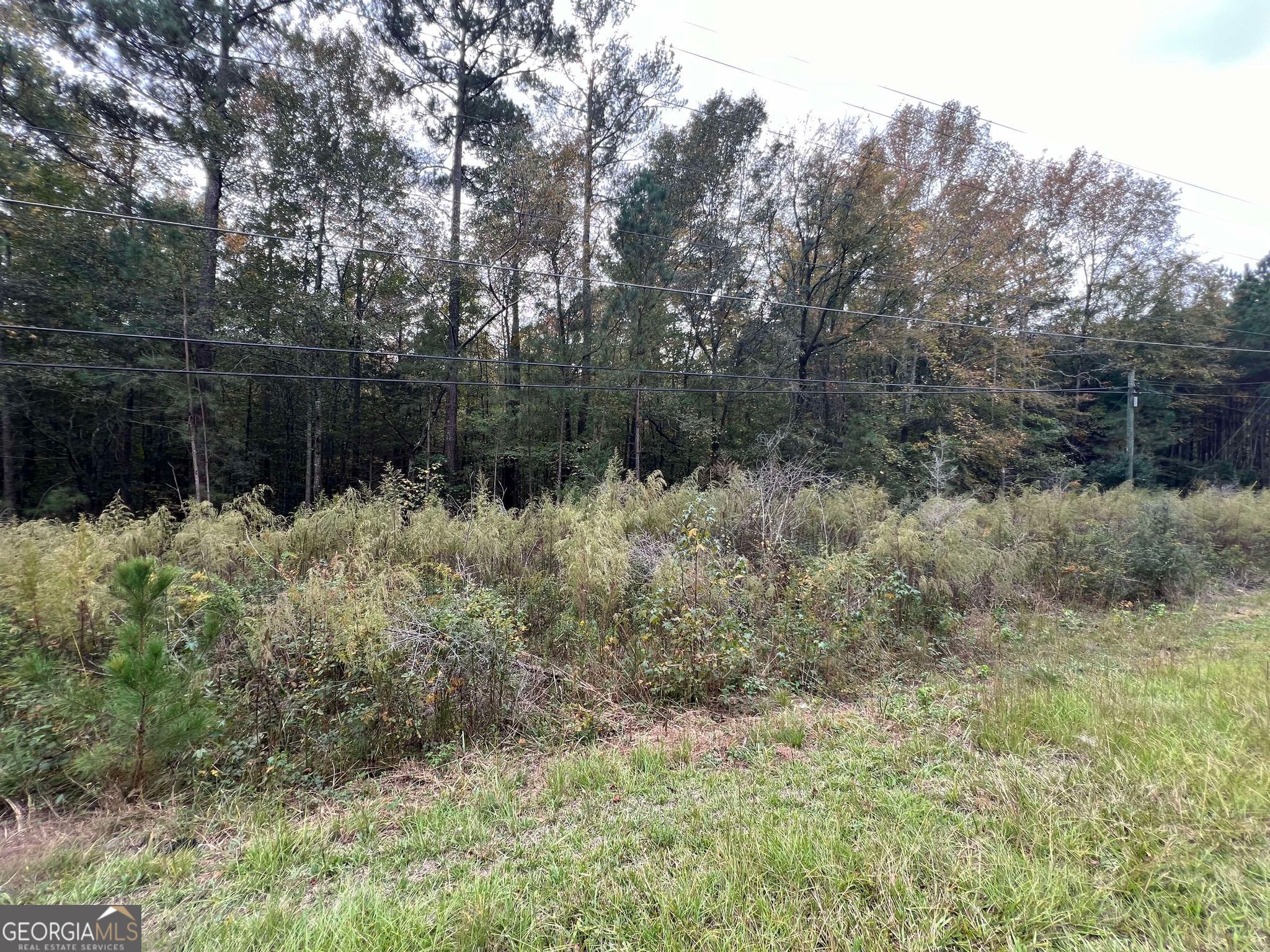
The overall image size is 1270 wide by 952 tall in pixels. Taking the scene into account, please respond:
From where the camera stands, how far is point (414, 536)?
229 inches

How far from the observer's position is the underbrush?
274 centimetres

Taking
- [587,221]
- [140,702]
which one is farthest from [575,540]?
[587,221]

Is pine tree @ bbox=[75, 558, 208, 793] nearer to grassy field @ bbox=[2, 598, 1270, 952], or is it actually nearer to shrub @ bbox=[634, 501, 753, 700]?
grassy field @ bbox=[2, 598, 1270, 952]

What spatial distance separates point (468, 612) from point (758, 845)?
264cm

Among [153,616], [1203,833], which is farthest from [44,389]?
[1203,833]

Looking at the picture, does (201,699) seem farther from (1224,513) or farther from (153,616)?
(1224,513)

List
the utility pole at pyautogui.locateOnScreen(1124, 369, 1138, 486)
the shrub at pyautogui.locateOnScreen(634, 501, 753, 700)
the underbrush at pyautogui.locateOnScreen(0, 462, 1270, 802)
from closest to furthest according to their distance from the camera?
the underbrush at pyautogui.locateOnScreen(0, 462, 1270, 802) < the shrub at pyautogui.locateOnScreen(634, 501, 753, 700) < the utility pole at pyautogui.locateOnScreen(1124, 369, 1138, 486)

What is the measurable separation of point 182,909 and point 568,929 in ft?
4.89

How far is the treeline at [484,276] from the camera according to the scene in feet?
29.5

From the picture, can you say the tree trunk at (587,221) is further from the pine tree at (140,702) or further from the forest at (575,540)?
the pine tree at (140,702)

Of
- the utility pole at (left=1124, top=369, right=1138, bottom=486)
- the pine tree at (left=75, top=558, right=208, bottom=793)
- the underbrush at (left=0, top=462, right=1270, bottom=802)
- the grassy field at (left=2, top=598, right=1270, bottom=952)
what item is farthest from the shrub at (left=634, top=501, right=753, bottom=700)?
the utility pole at (left=1124, top=369, right=1138, bottom=486)

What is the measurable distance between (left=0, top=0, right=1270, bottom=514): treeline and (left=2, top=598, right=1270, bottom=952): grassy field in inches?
282

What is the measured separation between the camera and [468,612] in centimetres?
373

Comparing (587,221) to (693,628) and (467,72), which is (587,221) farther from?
(693,628)
